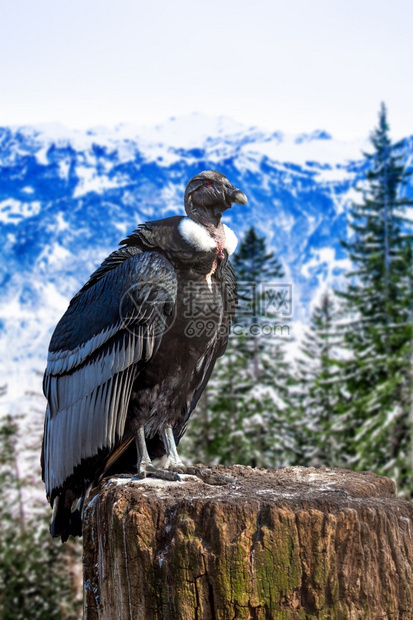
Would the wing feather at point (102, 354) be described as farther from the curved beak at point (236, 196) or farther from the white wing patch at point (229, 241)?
the curved beak at point (236, 196)

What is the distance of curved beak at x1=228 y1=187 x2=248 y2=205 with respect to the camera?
5133 mm

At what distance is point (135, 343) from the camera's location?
5.06 metres

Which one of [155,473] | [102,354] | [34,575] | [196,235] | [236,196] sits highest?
[236,196]

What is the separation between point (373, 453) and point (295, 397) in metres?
11.7

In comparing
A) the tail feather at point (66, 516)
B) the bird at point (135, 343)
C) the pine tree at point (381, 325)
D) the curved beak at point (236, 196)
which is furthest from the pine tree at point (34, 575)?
the curved beak at point (236, 196)

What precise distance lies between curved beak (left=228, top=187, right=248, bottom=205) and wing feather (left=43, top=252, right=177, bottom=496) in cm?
71

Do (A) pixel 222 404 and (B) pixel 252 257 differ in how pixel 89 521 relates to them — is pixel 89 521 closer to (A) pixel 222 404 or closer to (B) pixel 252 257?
(A) pixel 222 404

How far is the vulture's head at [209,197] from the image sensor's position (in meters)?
5.16

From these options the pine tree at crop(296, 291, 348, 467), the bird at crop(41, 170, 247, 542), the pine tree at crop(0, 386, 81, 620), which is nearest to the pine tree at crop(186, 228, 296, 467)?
the pine tree at crop(296, 291, 348, 467)

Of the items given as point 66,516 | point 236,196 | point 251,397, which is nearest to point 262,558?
point 66,516

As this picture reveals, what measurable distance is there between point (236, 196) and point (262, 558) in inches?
106

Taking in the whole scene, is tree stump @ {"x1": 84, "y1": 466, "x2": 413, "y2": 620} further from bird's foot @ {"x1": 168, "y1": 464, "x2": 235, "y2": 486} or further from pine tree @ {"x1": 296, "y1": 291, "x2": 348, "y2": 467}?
pine tree @ {"x1": 296, "y1": 291, "x2": 348, "y2": 467}

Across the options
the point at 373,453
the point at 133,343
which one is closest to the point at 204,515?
the point at 133,343

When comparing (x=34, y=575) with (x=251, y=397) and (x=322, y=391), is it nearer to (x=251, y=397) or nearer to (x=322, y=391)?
(x=251, y=397)
